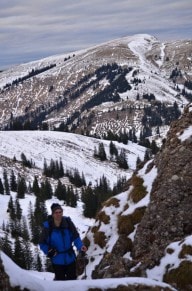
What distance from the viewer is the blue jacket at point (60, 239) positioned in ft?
45.8

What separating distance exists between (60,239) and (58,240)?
0.07 metres

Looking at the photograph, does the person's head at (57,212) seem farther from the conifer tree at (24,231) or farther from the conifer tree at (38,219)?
the conifer tree at (38,219)

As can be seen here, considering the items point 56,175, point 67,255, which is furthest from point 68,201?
point 67,255

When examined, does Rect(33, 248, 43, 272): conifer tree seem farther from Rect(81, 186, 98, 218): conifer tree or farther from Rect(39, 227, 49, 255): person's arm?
Rect(39, 227, 49, 255): person's arm

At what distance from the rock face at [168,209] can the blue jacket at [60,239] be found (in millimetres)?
5426

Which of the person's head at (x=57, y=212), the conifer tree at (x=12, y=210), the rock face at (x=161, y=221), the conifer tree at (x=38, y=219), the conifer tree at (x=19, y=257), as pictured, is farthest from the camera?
the conifer tree at (x=12, y=210)

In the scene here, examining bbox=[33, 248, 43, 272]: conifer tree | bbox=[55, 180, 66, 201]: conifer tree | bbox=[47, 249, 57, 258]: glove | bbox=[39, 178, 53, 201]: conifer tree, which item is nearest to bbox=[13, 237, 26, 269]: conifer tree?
bbox=[33, 248, 43, 272]: conifer tree

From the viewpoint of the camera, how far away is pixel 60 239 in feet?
45.8

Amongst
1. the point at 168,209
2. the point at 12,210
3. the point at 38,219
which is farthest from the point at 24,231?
the point at 168,209

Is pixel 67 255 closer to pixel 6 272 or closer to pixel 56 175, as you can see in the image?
pixel 6 272

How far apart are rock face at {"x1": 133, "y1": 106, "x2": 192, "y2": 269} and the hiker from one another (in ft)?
17.5

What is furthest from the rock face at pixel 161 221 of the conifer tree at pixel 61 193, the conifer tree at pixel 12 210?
the conifer tree at pixel 61 193

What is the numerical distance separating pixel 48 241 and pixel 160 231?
8214mm

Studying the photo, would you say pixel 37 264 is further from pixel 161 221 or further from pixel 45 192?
pixel 161 221
